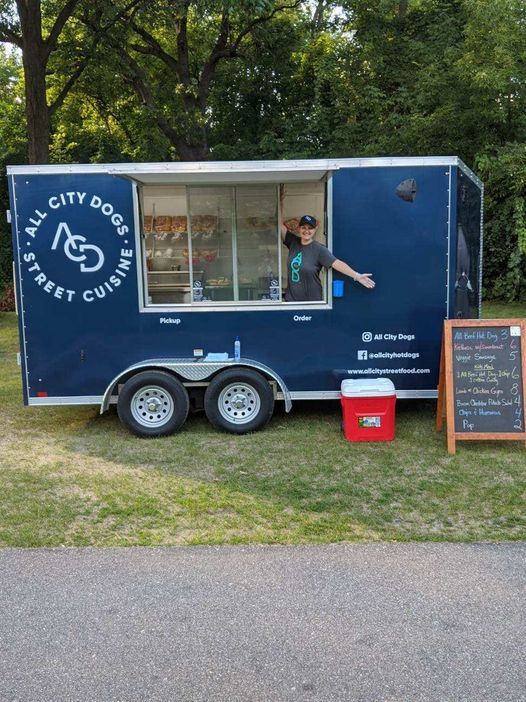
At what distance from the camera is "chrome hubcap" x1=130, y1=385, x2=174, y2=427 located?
6.71m

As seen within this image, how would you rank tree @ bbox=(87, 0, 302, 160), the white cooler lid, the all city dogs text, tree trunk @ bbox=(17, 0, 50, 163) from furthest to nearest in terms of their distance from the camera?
tree @ bbox=(87, 0, 302, 160) < tree trunk @ bbox=(17, 0, 50, 163) < the all city dogs text < the white cooler lid

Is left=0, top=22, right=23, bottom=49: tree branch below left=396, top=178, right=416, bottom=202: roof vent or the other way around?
the other way around

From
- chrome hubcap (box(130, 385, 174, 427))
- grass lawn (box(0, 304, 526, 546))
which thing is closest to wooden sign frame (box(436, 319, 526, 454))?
grass lawn (box(0, 304, 526, 546))

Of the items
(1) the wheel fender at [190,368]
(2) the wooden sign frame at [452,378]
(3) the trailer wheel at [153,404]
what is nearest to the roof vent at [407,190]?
(2) the wooden sign frame at [452,378]

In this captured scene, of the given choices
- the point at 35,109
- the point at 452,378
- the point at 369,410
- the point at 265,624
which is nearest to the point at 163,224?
the point at 369,410

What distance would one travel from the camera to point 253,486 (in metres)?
5.28

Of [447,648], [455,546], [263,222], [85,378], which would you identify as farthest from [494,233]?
[447,648]

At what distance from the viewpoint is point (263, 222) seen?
7.06 meters

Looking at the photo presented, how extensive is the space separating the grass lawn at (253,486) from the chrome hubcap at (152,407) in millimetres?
233

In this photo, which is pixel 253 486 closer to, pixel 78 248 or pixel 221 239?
pixel 221 239

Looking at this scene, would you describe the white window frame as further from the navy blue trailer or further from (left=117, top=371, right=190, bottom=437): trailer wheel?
(left=117, top=371, right=190, bottom=437): trailer wheel

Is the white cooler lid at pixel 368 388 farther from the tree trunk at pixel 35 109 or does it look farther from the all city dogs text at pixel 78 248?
the tree trunk at pixel 35 109

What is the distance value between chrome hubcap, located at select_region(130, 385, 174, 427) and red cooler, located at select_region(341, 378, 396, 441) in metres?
1.78

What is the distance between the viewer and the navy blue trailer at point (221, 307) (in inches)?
259
